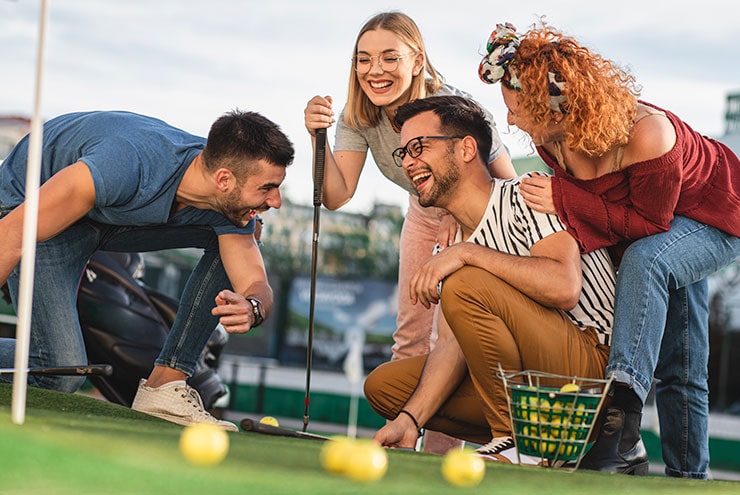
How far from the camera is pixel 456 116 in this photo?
3154mm

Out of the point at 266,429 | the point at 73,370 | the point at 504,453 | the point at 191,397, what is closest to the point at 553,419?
the point at 504,453

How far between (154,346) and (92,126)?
1.32 meters

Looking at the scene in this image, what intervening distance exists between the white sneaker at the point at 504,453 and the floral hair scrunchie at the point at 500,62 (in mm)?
1047

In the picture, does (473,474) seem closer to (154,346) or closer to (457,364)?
(457,364)

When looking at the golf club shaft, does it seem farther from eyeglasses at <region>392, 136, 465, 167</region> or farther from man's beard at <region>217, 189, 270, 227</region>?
eyeglasses at <region>392, 136, 465, 167</region>

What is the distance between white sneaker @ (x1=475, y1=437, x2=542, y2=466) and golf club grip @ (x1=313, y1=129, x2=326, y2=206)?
1.29 metres

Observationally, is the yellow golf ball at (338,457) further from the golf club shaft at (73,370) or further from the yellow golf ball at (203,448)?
the golf club shaft at (73,370)

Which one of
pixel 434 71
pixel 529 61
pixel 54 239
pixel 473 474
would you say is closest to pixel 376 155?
pixel 434 71

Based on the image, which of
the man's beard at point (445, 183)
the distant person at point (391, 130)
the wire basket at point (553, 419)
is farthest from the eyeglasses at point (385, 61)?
the wire basket at point (553, 419)

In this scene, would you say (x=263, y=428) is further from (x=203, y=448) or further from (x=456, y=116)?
(x=456, y=116)

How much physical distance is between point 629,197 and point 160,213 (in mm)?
1578

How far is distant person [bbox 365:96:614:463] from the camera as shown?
271 cm

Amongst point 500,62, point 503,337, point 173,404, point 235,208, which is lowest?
point 173,404

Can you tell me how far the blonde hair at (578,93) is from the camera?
272cm
